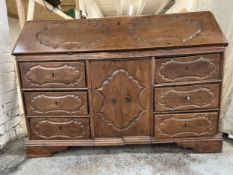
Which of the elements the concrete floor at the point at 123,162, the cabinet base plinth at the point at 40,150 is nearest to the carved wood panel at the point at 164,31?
the concrete floor at the point at 123,162

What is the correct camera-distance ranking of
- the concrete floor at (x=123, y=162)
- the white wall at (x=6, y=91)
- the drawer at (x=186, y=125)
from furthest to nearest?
the white wall at (x=6, y=91) < the drawer at (x=186, y=125) < the concrete floor at (x=123, y=162)

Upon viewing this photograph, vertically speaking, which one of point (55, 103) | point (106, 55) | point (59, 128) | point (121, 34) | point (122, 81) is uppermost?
point (121, 34)

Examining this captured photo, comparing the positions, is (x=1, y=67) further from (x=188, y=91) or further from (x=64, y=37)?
(x=188, y=91)

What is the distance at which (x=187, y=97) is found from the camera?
145 centimetres

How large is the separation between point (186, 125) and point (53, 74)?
106 cm

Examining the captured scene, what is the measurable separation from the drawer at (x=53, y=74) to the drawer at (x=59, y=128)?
10.7 inches

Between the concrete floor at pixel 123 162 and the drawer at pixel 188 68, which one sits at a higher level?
the drawer at pixel 188 68

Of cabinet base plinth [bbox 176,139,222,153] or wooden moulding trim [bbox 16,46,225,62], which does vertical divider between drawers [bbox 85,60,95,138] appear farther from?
cabinet base plinth [bbox 176,139,222,153]

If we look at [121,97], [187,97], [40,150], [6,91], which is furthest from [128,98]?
[6,91]

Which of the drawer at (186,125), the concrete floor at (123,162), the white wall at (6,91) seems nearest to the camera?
the concrete floor at (123,162)

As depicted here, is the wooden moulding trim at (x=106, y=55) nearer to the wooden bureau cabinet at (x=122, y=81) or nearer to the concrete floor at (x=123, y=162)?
the wooden bureau cabinet at (x=122, y=81)

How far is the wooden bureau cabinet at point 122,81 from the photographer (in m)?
1.40

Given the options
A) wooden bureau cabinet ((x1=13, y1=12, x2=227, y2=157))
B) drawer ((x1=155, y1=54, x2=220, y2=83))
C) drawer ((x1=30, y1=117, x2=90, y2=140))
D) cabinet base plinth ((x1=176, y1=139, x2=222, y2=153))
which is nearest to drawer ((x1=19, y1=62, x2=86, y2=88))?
wooden bureau cabinet ((x1=13, y1=12, x2=227, y2=157))

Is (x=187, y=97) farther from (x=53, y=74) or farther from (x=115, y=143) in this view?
(x=53, y=74)
